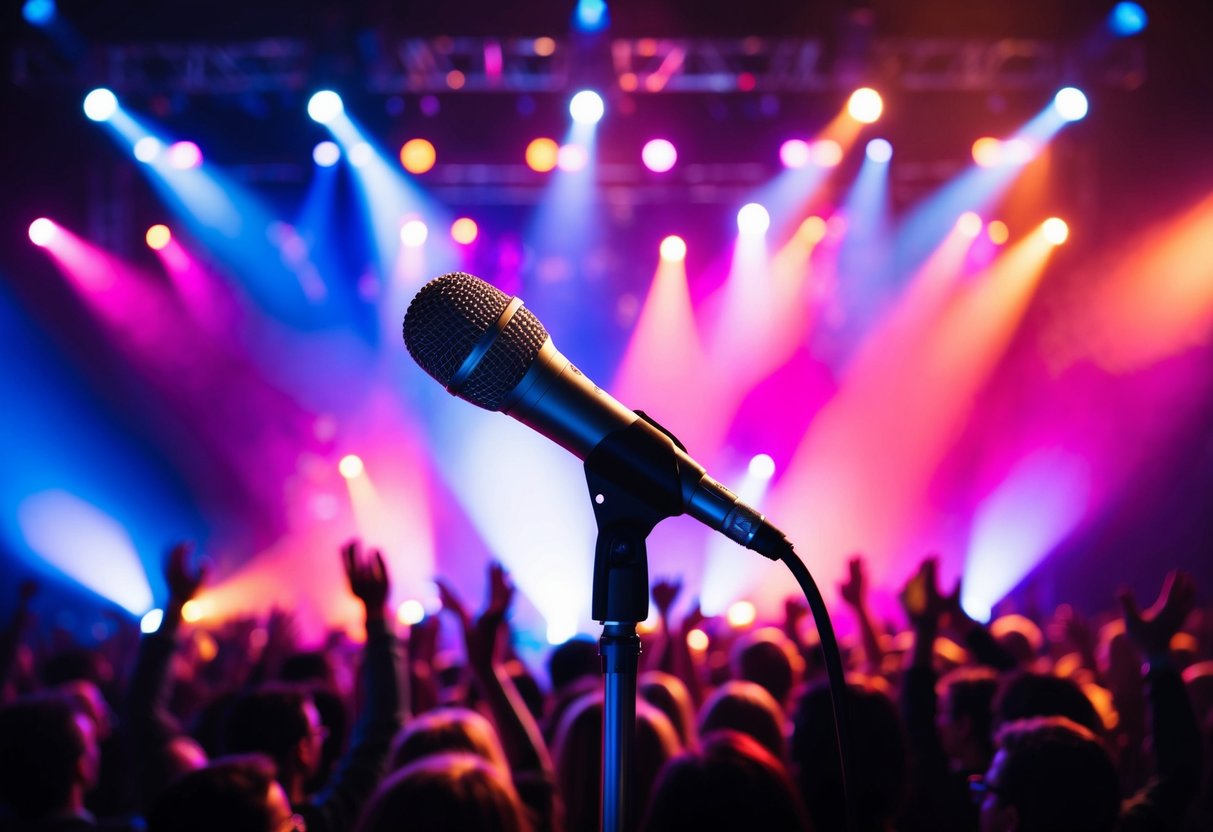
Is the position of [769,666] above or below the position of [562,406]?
above

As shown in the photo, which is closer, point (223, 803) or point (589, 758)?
point (223, 803)

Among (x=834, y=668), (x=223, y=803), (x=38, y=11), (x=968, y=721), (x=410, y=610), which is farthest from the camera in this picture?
(x=410, y=610)

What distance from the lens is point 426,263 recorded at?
1422 centimetres

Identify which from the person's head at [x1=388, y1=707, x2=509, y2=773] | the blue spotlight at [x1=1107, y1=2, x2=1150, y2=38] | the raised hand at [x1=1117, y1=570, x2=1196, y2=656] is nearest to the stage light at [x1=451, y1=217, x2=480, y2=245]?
the blue spotlight at [x1=1107, y1=2, x2=1150, y2=38]

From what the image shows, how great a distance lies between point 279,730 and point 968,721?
109 inches

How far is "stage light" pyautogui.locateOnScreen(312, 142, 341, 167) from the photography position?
36.3 feet

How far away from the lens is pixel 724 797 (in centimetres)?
238

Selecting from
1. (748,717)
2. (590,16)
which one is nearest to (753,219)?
(590,16)

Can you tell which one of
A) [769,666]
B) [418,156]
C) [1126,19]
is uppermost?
[418,156]

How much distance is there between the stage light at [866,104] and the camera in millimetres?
10117

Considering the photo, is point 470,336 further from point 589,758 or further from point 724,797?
point 589,758

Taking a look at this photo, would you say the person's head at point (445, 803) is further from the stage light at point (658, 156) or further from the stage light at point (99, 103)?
the stage light at point (99, 103)

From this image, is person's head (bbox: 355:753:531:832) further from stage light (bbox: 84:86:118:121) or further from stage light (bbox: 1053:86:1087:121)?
stage light (bbox: 84:86:118:121)

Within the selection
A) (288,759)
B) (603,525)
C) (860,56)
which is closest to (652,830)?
(603,525)
